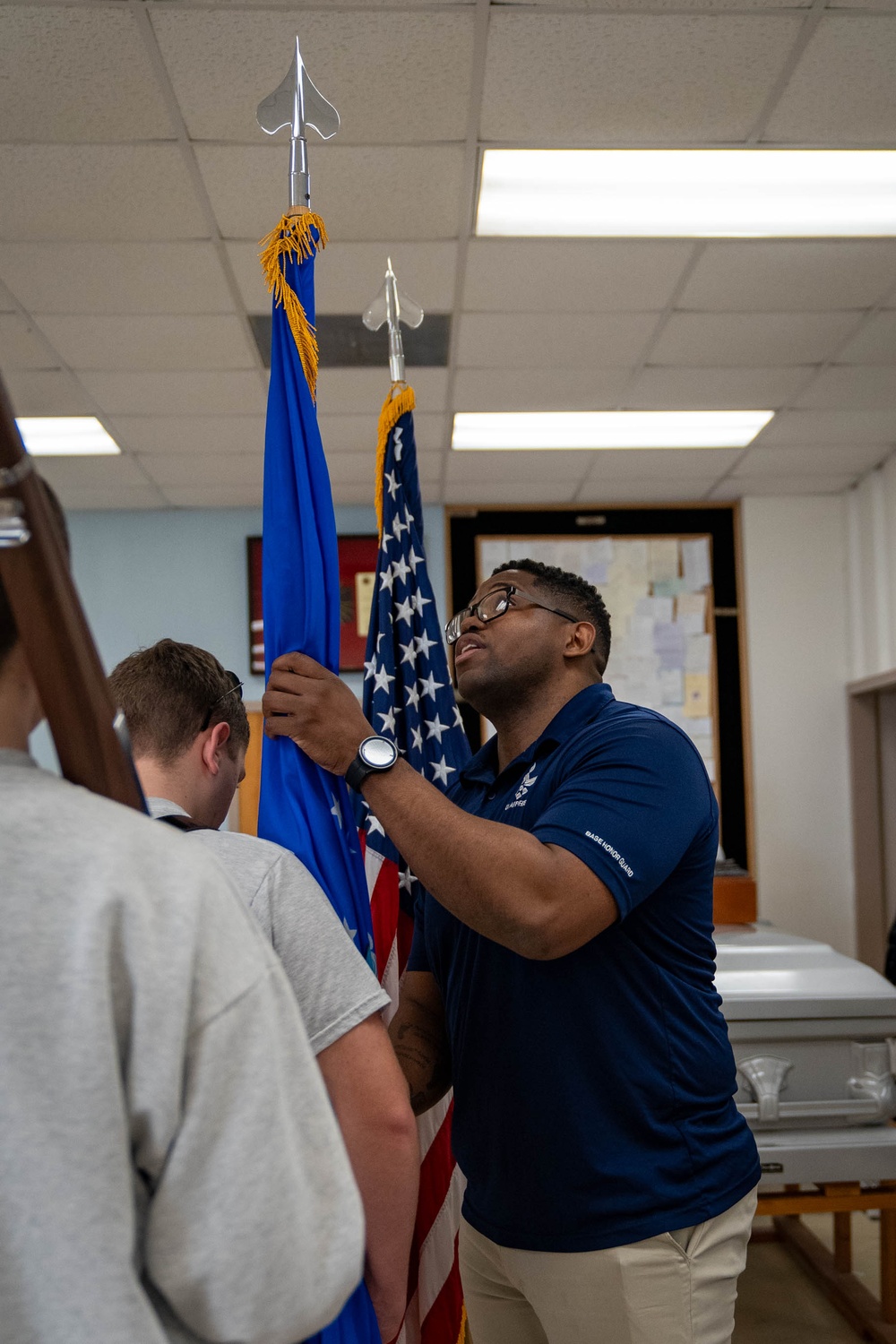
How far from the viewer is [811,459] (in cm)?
559

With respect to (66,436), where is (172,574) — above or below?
below

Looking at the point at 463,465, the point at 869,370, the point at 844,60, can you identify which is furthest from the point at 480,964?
the point at 463,465

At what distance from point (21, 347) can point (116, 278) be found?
0.68 m

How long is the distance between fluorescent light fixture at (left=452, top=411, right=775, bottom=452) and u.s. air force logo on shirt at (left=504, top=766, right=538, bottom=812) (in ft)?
10.8

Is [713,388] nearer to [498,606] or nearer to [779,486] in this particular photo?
[779,486]

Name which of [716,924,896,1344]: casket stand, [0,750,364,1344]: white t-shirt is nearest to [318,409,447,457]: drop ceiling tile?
[716,924,896,1344]: casket stand

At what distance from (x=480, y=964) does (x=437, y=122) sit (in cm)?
Answer: 225

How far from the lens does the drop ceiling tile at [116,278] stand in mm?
3383

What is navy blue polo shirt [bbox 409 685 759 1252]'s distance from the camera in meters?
1.47

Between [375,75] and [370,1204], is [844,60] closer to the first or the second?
[375,75]

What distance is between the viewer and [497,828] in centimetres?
141

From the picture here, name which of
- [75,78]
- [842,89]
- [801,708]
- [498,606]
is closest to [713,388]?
[842,89]

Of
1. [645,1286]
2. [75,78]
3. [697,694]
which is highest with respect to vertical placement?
[75,78]

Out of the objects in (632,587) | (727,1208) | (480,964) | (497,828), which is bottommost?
(727,1208)
